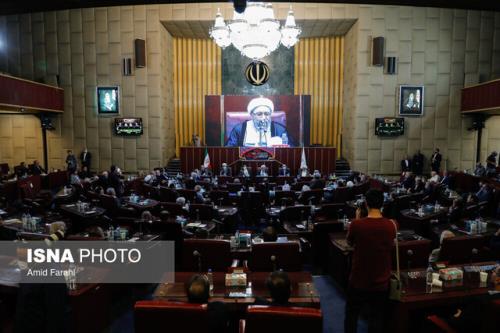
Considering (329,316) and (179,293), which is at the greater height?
(179,293)

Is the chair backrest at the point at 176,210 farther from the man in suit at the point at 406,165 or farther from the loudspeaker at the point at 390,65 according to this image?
the loudspeaker at the point at 390,65

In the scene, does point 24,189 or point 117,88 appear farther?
point 117,88

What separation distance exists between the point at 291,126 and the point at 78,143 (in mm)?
11053

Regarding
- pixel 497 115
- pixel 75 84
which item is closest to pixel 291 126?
pixel 497 115

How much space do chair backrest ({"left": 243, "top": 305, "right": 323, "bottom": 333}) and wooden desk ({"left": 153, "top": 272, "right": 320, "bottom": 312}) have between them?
78 centimetres

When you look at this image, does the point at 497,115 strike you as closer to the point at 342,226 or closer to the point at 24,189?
the point at 342,226

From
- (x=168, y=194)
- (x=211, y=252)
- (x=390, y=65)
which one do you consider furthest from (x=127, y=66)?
(x=211, y=252)

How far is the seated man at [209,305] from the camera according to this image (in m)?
3.00

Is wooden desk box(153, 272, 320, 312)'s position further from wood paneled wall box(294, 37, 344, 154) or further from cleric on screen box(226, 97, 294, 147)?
wood paneled wall box(294, 37, 344, 154)

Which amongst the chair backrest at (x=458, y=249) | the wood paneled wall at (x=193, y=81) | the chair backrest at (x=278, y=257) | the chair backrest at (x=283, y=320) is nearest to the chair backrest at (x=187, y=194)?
the chair backrest at (x=278, y=257)

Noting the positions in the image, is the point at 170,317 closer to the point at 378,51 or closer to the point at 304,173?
the point at 304,173

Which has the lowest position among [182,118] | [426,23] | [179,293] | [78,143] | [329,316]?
A: [329,316]

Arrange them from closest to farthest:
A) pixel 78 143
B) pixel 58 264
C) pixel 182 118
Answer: pixel 58 264 < pixel 78 143 < pixel 182 118

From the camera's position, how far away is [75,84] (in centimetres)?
1892
